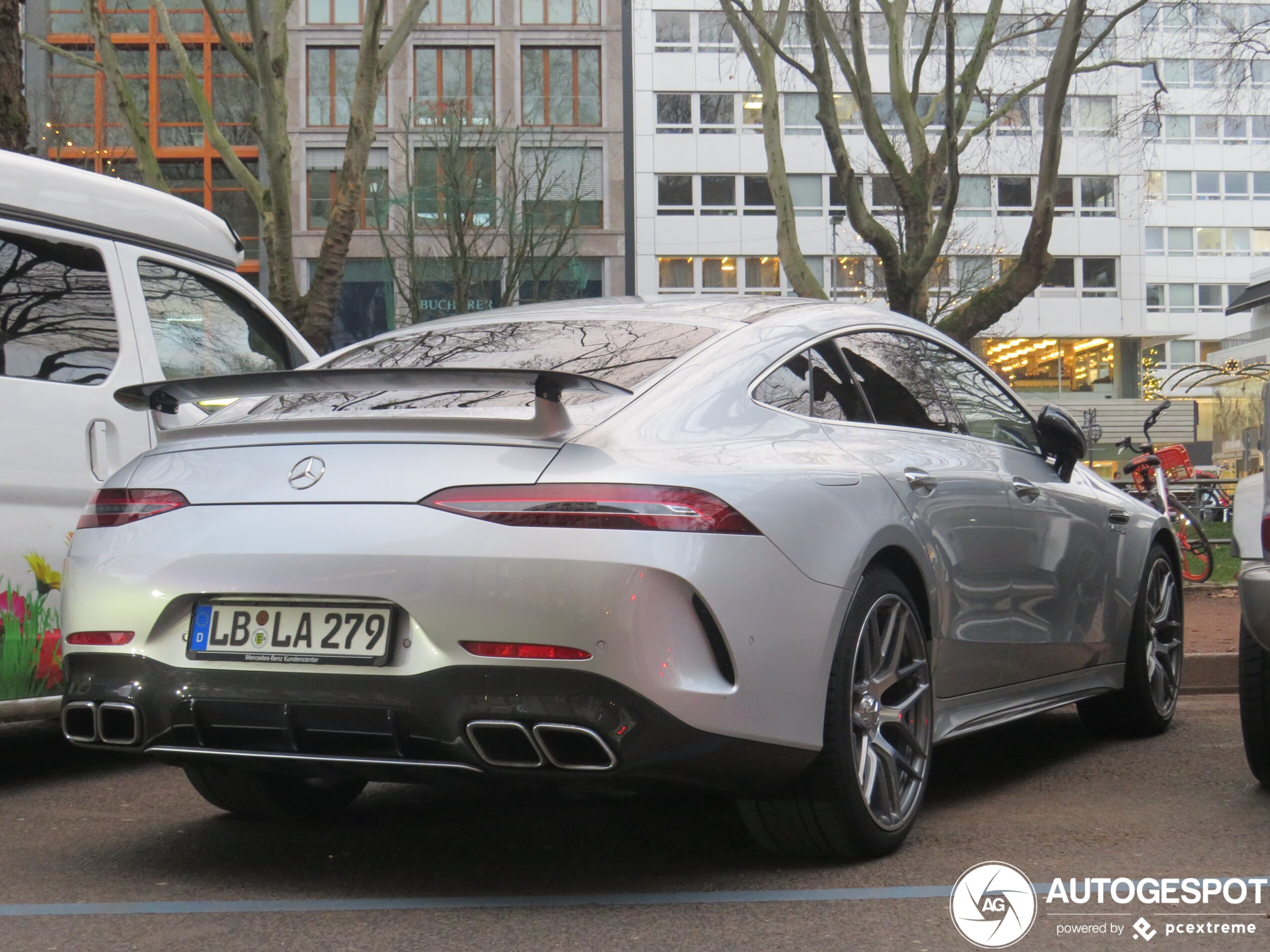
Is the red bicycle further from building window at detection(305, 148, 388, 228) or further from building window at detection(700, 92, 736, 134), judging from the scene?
building window at detection(700, 92, 736, 134)

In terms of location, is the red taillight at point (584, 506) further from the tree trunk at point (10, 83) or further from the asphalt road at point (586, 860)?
the tree trunk at point (10, 83)

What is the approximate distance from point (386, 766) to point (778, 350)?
5.08 ft

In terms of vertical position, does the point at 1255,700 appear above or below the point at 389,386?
below

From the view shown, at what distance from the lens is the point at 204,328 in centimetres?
644

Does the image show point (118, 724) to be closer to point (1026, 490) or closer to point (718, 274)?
point (1026, 490)

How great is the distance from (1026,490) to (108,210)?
3.41 metres

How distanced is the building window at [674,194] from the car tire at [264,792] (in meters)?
52.1

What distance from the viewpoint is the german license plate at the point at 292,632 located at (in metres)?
3.55

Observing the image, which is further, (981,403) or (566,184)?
(566,184)

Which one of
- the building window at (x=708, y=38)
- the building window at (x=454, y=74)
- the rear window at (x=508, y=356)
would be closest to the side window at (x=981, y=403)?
the rear window at (x=508, y=356)

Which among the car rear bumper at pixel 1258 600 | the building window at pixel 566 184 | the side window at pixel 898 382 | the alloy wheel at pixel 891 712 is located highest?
the building window at pixel 566 184

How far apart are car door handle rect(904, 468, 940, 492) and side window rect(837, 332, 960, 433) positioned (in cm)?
21

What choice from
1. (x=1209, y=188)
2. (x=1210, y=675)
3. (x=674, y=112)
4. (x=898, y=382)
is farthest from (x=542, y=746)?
(x=1209, y=188)

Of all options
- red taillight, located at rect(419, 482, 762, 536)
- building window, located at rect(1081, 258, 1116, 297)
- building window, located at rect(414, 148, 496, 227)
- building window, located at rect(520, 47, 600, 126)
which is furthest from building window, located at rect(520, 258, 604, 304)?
red taillight, located at rect(419, 482, 762, 536)
